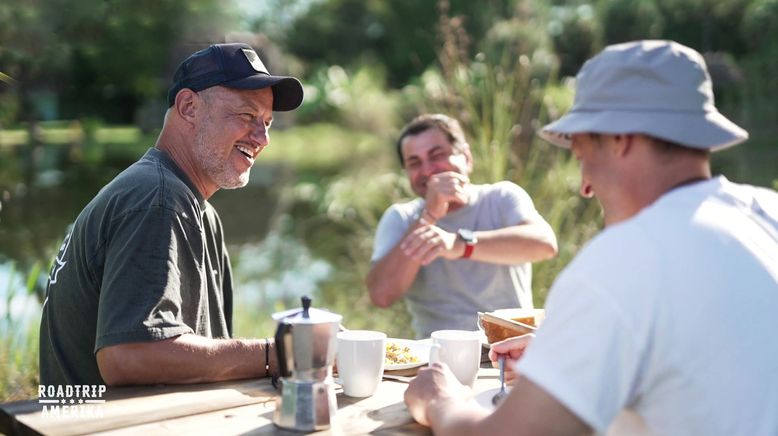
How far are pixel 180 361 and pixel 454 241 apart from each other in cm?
156

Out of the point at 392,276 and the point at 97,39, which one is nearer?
the point at 392,276

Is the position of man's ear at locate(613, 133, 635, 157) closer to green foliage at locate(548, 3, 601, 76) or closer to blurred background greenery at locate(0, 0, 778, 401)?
blurred background greenery at locate(0, 0, 778, 401)

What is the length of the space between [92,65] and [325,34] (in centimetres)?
1830

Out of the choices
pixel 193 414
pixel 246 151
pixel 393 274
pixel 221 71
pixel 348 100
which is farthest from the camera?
pixel 348 100

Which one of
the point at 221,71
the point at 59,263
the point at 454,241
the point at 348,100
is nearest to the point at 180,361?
the point at 59,263

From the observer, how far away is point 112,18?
9.05 metres

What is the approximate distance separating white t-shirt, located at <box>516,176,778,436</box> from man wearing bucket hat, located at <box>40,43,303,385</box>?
98cm

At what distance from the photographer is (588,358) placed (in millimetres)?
1177

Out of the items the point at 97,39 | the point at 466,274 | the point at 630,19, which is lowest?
the point at 466,274

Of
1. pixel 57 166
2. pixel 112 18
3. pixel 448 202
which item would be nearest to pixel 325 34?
pixel 57 166

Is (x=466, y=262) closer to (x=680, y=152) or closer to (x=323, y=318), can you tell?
(x=323, y=318)

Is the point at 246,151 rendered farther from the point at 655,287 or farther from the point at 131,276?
the point at 655,287

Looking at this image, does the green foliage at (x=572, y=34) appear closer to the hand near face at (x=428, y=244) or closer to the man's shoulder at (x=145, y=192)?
the hand near face at (x=428, y=244)

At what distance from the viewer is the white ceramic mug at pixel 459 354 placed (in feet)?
6.51
